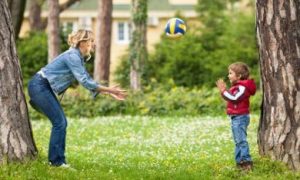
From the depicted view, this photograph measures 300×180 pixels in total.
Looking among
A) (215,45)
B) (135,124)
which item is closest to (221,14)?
(215,45)

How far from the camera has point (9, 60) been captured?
10.1m

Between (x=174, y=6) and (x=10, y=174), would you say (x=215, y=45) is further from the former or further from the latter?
(x=10, y=174)

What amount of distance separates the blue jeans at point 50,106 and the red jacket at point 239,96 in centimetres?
219

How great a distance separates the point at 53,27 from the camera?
29891mm

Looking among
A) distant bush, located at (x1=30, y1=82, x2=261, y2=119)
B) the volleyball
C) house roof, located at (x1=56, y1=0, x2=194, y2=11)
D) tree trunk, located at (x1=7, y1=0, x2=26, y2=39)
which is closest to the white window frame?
house roof, located at (x1=56, y1=0, x2=194, y2=11)

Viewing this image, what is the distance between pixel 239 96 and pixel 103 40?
2007 cm

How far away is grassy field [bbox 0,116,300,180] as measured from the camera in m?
10.1

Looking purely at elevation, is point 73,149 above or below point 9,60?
below

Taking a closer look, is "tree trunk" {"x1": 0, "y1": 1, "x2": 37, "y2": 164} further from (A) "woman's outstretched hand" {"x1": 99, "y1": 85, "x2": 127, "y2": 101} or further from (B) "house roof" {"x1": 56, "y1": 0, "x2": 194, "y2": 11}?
(B) "house roof" {"x1": 56, "y1": 0, "x2": 194, "y2": 11}

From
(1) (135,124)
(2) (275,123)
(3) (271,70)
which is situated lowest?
(1) (135,124)

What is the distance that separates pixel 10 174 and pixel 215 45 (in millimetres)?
32829

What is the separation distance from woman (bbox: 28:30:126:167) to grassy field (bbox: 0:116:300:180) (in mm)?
441

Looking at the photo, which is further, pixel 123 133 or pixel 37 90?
pixel 123 133

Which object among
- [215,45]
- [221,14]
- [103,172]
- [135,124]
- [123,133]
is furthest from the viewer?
[221,14]
